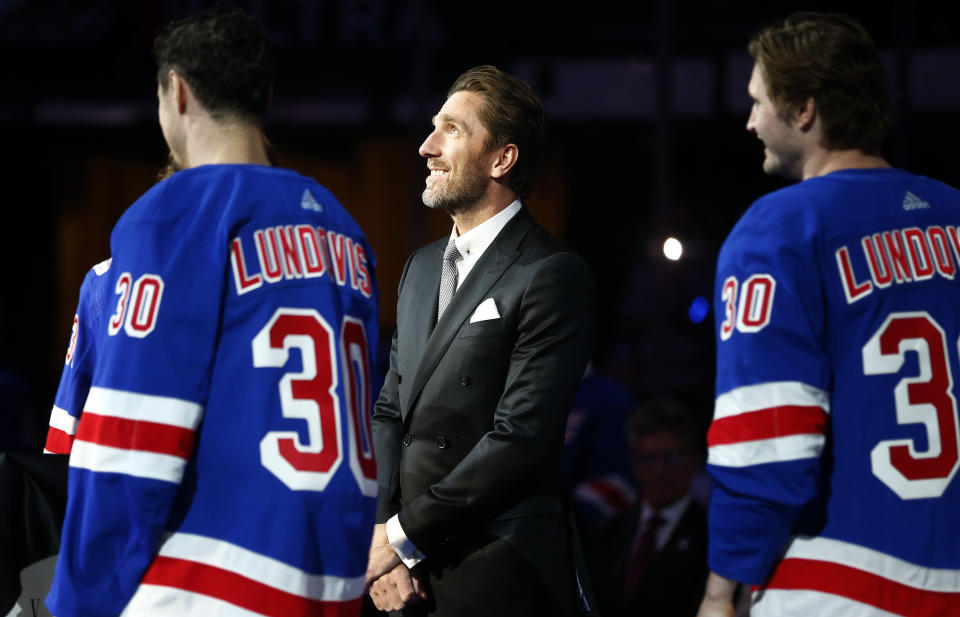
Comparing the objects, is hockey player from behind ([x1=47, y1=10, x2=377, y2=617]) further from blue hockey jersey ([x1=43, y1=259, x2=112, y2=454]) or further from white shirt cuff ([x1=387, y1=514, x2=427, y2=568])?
white shirt cuff ([x1=387, y1=514, x2=427, y2=568])

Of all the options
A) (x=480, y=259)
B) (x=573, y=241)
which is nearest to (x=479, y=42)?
(x=573, y=241)

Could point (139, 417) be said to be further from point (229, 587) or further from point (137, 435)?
point (229, 587)

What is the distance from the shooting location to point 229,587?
2346 mm

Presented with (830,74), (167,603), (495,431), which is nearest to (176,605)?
(167,603)

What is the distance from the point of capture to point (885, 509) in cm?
247

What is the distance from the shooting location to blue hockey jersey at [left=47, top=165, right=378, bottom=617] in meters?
2.28

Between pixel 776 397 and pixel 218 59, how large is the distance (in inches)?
50.3

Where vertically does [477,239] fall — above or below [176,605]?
above

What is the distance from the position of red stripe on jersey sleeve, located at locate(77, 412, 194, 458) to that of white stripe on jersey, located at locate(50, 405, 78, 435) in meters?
0.56

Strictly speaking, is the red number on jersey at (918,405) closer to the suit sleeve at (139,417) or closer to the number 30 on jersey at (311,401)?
the number 30 on jersey at (311,401)

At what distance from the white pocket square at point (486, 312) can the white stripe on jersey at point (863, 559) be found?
3.38ft

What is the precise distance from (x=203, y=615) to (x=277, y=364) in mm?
485

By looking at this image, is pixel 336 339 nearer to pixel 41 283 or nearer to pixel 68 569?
pixel 68 569

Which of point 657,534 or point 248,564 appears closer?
point 248,564
